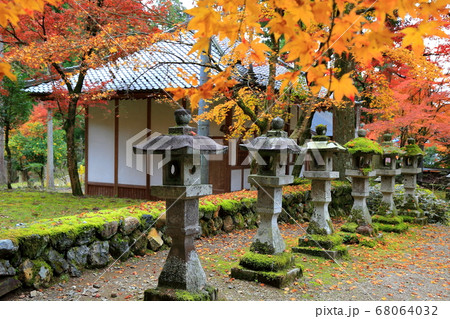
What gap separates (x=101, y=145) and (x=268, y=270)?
10.2 meters

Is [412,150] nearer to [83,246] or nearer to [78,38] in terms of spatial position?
[83,246]

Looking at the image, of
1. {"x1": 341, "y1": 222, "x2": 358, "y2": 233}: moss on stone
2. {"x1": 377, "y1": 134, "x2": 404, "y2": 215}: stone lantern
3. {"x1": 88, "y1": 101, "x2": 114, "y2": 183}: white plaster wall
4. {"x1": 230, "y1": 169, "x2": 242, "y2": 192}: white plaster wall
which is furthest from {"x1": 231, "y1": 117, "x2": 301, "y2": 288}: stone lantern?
{"x1": 88, "y1": 101, "x2": 114, "y2": 183}: white plaster wall

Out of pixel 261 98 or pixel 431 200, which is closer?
pixel 261 98

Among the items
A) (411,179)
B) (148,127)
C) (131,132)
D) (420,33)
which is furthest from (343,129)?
(420,33)

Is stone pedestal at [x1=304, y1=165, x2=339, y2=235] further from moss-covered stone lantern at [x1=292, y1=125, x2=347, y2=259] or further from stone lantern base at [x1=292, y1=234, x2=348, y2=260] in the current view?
stone lantern base at [x1=292, y1=234, x2=348, y2=260]

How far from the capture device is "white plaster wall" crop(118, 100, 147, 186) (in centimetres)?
1270

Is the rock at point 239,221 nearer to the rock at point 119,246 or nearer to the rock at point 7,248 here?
the rock at point 119,246

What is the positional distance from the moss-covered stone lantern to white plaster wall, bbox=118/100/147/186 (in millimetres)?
7471

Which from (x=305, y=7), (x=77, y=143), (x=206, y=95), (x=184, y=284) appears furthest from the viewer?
(x=77, y=143)

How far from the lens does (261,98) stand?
33.2 feet

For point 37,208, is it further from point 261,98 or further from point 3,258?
point 261,98

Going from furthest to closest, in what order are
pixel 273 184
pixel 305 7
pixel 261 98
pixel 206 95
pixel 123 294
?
1. pixel 261 98
2. pixel 273 184
3. pixel 123 294
4. pixel 206 95
5. pixel 305 7

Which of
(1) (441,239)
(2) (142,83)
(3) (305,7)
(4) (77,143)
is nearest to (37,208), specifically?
(2) (142,83)

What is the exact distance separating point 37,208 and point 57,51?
3.98 meters
